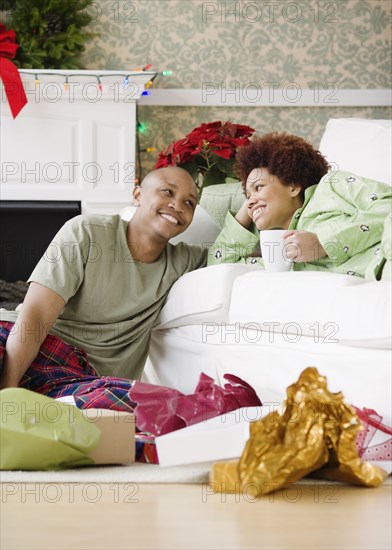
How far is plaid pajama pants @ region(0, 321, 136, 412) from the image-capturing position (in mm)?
1936

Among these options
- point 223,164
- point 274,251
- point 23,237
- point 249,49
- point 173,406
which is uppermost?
point 249,49

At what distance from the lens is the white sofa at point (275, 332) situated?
1653 mm

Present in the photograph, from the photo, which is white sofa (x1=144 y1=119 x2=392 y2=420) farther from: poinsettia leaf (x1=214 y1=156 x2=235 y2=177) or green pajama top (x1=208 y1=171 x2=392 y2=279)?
poinsettia leaf (x1=214 y1=156 x2=235 y2=177)

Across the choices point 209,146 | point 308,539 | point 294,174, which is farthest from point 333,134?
point 308,539

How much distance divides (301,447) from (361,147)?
1.50m

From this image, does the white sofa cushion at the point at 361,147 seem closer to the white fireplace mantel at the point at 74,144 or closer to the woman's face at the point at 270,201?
the woman's face at the point at 270,201

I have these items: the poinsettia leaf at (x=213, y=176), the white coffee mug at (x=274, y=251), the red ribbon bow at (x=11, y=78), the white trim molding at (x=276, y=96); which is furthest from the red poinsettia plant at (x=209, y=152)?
the white trim molding at (x=276, y=96)

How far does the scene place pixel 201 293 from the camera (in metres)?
2.12

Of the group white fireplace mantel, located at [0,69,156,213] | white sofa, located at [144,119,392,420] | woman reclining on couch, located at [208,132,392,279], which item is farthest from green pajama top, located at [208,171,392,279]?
white fireplace mantel, located at [0,69,156,213]

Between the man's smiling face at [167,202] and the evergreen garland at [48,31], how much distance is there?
6.07ft

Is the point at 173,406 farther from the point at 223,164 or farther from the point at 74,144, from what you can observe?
the point at 74,144

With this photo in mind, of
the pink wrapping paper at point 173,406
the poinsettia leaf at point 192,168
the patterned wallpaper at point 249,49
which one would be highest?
the patterned wallpaper at point 249,49

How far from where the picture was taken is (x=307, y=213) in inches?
84.5

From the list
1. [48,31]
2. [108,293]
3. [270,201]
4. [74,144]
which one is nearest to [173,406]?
[108,293]
